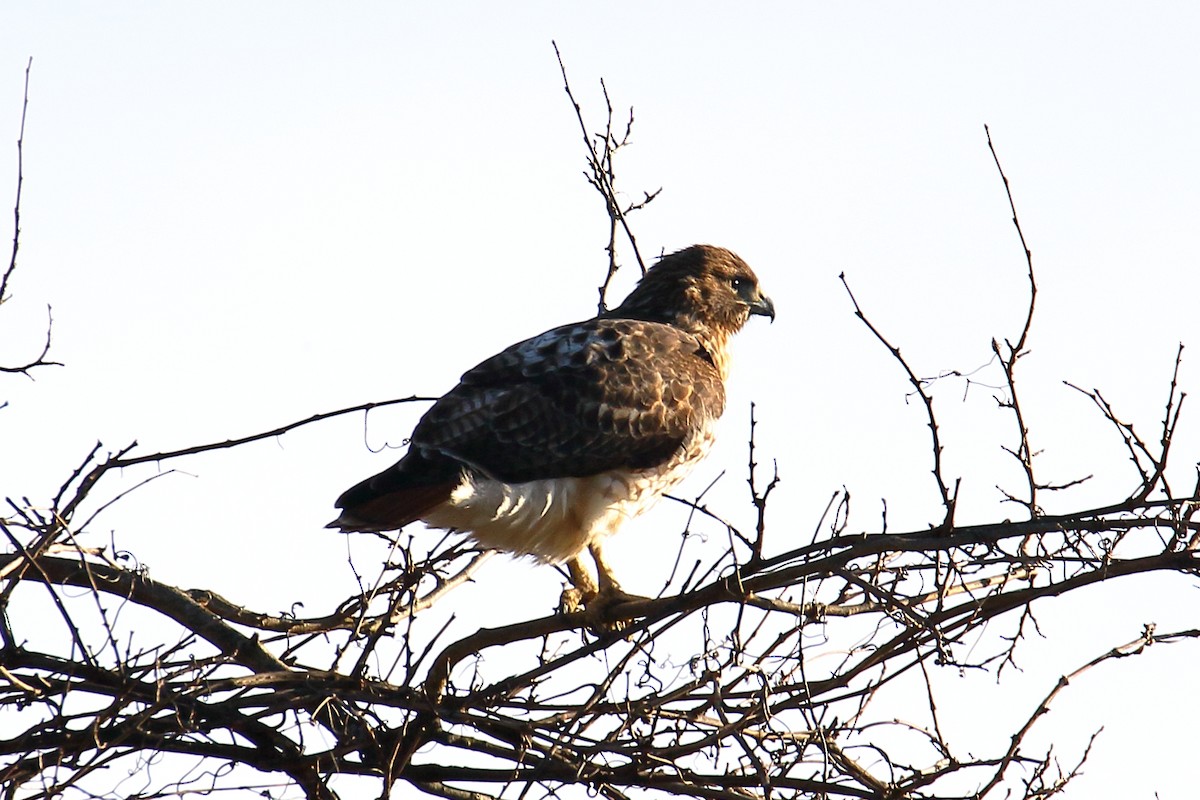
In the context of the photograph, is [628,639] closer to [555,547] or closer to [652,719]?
[652,719]

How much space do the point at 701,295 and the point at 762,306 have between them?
36 cm

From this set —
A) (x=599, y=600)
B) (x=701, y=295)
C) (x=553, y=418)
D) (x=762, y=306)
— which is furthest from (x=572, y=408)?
(x=762, y=306)

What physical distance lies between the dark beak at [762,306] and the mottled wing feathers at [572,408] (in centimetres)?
107

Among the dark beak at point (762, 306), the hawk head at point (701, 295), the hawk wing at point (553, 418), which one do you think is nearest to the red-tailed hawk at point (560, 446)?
the hawk wing at point (553, 418)

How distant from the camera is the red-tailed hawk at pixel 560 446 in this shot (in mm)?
5293

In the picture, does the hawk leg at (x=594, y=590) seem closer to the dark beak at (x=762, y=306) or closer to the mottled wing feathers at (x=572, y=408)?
the mottled wing feathers at (x=572, y=408)

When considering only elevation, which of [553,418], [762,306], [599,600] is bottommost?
[599,600]

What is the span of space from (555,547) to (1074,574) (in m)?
2.13

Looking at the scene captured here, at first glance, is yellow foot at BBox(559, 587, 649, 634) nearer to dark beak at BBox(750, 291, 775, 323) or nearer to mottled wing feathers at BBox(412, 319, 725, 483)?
mottled wing feathers at BBox(412, 319, 725, 483)

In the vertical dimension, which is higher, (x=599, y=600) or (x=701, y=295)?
(x=701, y=295)

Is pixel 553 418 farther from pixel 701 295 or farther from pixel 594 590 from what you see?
pixel 701 295

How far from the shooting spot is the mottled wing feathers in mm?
5574

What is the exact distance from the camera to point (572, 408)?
18.8 ft

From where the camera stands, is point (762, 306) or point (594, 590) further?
point (762, 306)
